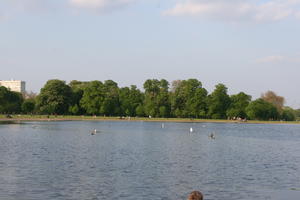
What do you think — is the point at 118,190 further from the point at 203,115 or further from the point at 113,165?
the point at 203,115

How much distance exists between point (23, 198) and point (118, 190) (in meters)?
5.98

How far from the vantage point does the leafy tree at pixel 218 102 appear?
627 feet

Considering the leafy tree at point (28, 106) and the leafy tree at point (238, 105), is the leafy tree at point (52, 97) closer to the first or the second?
the leafy tree at point (28, 106)

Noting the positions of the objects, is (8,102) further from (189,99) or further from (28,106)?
(189,99)

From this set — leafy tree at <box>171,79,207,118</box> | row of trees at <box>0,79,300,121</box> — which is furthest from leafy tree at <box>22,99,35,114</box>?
leafy tree at <box>171,79,207,118</box>

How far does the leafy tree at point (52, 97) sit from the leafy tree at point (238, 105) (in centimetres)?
7160

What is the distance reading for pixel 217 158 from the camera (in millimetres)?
49344

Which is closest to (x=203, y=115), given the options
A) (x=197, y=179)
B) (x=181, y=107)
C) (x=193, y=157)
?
(x=181, y=107)

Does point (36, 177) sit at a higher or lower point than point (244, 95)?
lower

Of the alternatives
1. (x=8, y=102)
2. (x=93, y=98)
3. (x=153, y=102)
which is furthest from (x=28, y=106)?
(x=153, y=102)

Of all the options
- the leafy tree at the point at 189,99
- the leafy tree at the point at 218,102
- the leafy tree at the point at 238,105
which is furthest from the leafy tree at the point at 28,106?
the leafy tree at the point at 238,105

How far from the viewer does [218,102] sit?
7510 inches

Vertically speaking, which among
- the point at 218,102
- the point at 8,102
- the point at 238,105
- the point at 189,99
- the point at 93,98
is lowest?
the point at 238,105

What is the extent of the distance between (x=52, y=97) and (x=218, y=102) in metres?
69.8
